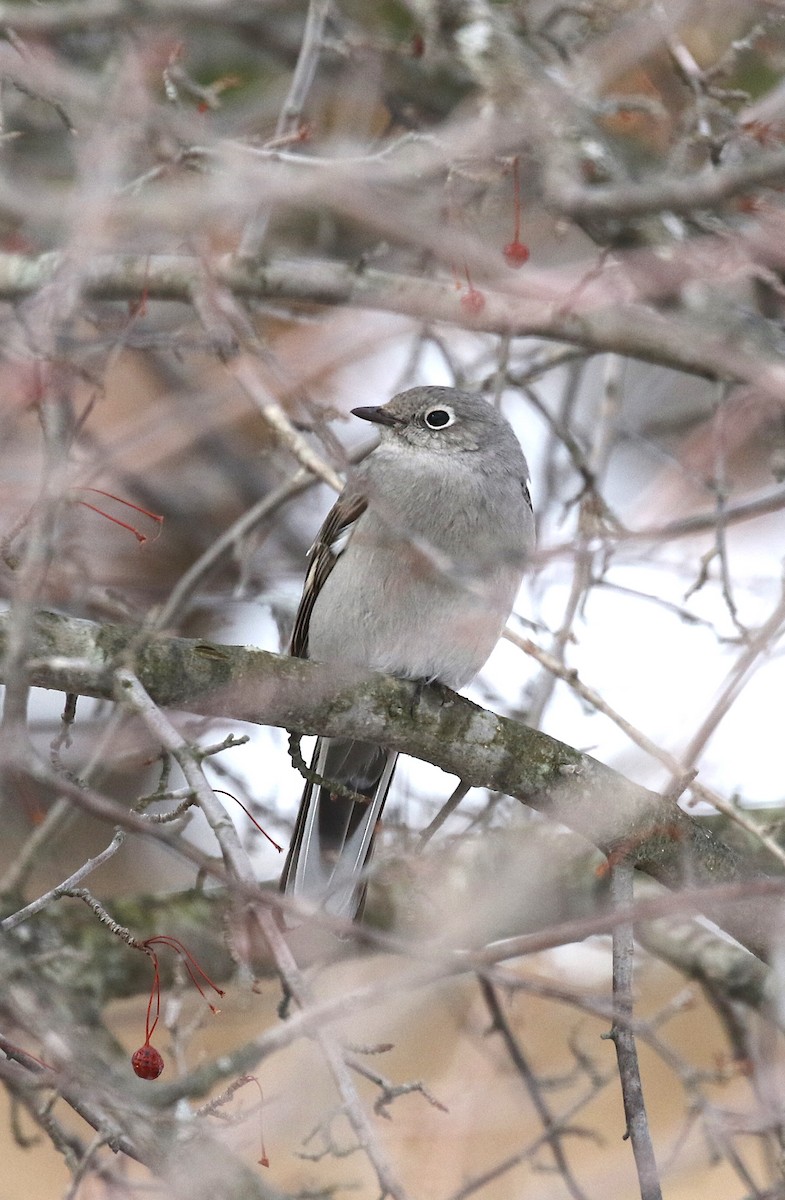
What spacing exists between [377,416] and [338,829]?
1.68 meters

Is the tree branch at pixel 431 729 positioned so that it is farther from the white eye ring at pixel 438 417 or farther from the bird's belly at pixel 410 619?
the white eye ring at pixel 438 417

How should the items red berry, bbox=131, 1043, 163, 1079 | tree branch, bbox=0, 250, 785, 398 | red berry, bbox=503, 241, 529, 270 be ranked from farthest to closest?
1. tree branch, bbox=0, 250, 785, 398
2. red berry, bbox=503, 241, 529, 270
3. red berry, bbox=131, 1043, 163, 1079

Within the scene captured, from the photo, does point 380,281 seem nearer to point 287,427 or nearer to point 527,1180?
point 287,427

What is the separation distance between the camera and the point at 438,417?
537cm

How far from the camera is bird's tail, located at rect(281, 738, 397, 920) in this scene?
16.1 ft

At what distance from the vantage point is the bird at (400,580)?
4.83 metres

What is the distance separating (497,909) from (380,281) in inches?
98.1

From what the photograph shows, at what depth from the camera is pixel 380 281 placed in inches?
205

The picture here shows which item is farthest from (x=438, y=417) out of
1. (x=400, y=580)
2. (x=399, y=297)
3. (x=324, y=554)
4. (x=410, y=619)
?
A: (x=410, y=619)

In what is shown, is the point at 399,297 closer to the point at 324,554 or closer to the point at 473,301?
the point at 473,301

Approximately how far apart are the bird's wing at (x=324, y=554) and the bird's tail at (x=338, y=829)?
45 centimetres

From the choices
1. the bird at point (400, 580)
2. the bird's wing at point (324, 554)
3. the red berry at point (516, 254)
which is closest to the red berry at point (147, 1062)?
the bird at point (400, 580)

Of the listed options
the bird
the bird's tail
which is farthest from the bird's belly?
the bird's tail

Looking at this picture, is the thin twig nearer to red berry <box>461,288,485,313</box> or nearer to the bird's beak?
red berry <box>461,288,485,313</box>
